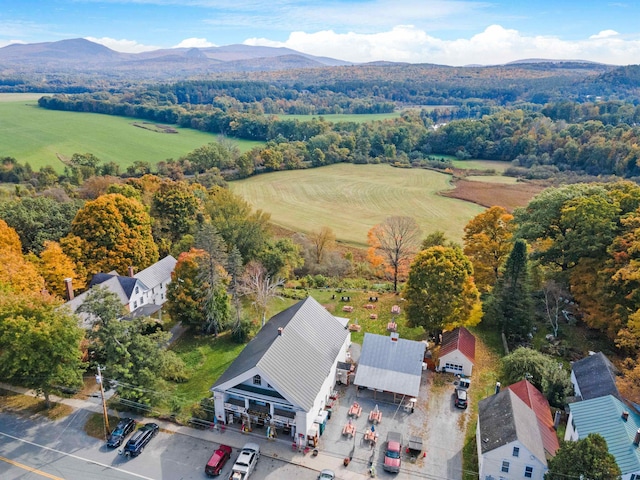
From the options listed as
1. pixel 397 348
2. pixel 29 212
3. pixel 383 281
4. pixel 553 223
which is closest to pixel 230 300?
pixel 397 348

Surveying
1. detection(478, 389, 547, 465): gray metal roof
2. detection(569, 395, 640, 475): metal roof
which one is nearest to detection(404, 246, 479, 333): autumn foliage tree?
detection(478, 389, 547, 465): gray metal roof

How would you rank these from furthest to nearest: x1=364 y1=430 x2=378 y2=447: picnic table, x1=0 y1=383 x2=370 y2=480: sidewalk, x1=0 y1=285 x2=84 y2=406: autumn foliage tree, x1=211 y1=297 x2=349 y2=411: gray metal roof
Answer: x1=0 y1=285 x2=84 y2=406: autumn foliage tree → x1=364 y1=430 x2=378 y2=447: picnic table → x1=211 y1=297 x2=349 y2=411: gray metal roof → x1=0 y1=383 x2=370 y2=480: sidewalk

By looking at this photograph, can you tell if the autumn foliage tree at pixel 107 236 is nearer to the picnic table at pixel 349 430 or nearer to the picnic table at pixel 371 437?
the picnic table at pixel 349 430

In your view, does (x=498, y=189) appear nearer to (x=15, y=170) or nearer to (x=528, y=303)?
(x=528, y=303)

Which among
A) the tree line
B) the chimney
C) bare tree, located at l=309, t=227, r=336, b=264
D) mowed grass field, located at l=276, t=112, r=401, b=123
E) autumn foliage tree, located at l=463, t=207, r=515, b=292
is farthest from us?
mowed grass field, located at l=276, t=112, r=401, b=123

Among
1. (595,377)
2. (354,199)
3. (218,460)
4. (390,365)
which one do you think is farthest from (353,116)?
(218,460)

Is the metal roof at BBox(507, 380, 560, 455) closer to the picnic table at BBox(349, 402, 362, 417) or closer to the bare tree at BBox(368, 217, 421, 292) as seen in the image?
the picnic table at BBox(349, 402, 362, 417)
